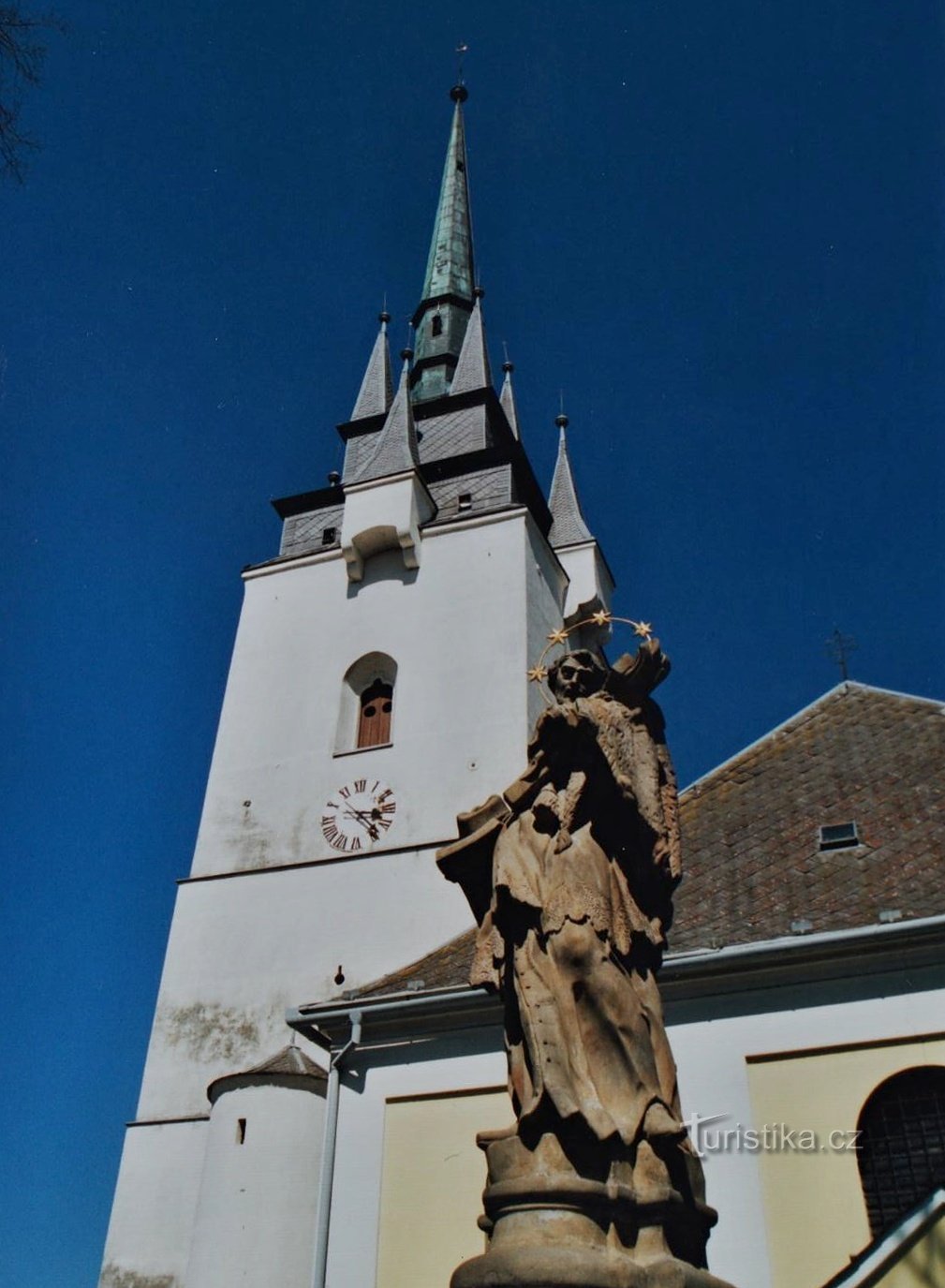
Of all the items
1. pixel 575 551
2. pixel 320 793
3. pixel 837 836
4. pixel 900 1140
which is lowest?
pixel 900 1140

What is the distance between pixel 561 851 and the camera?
5219 mm

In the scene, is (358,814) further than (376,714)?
No

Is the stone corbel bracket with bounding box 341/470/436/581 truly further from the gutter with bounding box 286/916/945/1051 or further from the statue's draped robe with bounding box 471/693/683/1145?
the statue's draped robe with bounding box 471/693/683/1145

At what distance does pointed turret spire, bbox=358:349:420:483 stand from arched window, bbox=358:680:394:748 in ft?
15.3

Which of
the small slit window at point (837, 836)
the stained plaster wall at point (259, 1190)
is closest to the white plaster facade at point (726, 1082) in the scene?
the small slit window at point (837, 836)

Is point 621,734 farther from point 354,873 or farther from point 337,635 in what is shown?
point 337,635

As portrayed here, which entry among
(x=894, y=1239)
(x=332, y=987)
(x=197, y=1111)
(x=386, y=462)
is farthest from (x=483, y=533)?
(x=894, y=1239)

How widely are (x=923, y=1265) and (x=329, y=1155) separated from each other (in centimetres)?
552

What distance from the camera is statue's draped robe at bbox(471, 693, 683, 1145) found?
471 centimetres

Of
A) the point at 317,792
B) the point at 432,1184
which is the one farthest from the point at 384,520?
the point at 432,1184

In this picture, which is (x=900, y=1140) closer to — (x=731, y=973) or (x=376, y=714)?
(x=731, y=973)

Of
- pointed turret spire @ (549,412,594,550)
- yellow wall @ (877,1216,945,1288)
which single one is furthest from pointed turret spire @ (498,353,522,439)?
yellow wall @ (877,1216,945,1288)

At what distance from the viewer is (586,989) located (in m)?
4.86
